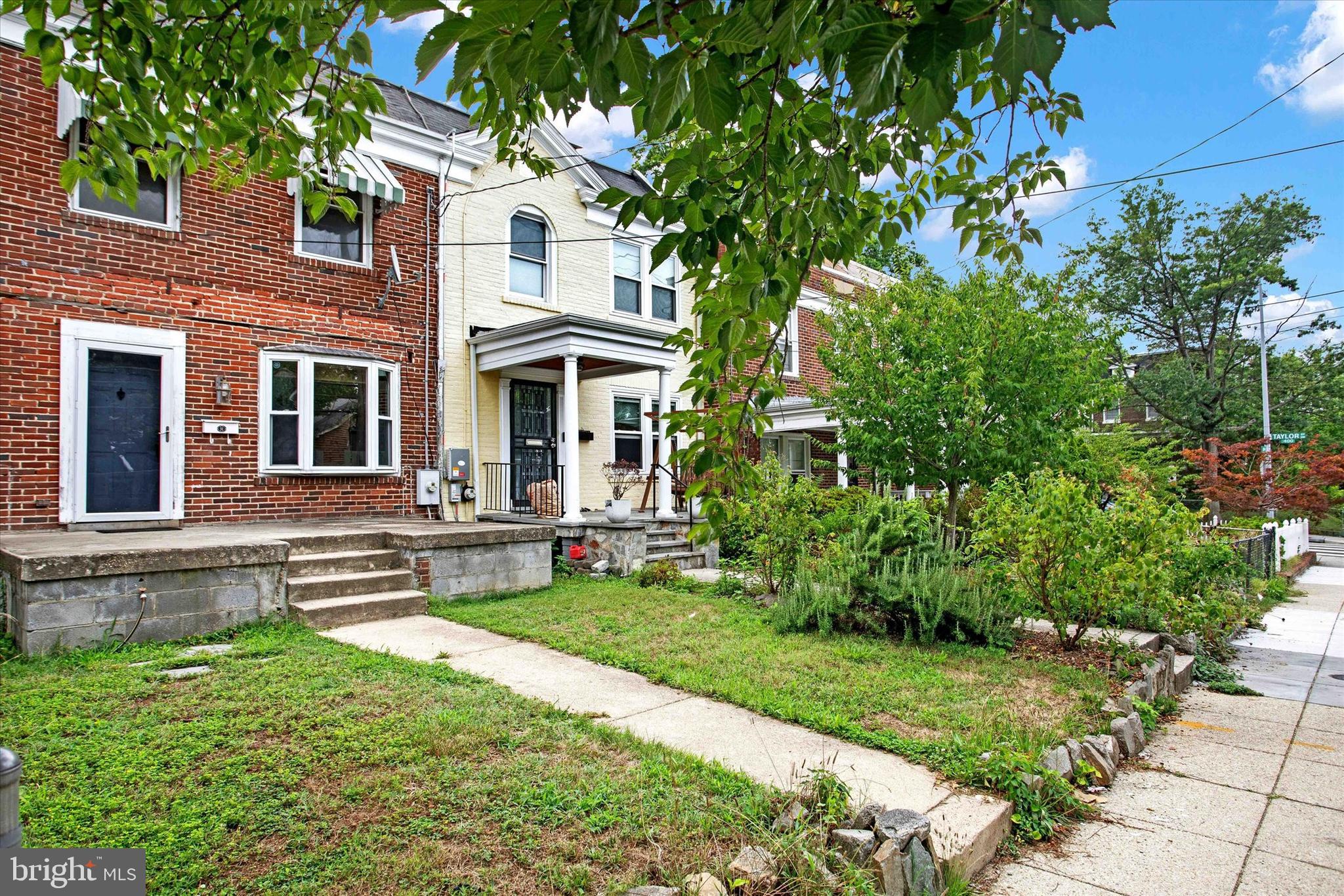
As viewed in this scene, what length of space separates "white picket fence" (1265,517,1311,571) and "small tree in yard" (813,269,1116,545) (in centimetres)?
606

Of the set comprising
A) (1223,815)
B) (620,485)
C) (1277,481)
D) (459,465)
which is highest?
(459,465)

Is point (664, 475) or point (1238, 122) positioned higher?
point (1238, 122)

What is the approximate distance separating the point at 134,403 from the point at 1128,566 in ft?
32.8

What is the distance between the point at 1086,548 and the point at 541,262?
9.57m

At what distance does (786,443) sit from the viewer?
1770 cm

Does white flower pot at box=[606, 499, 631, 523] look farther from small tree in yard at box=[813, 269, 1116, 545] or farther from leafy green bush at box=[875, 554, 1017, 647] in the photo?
leafy green bush at box=[875, 554, 1017, 647]

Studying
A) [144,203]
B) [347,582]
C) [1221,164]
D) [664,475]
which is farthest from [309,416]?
[1221,164]

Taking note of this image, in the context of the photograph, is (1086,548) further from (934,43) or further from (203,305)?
(203,305)

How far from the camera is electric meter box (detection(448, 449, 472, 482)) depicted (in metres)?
10.9

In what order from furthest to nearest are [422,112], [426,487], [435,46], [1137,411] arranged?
[1137,411] → [422,112] → [426,487] → [435,46]

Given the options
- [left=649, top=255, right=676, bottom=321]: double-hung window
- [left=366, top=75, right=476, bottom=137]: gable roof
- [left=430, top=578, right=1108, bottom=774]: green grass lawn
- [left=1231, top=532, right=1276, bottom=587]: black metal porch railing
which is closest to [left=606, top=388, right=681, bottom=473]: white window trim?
[left=649, top=255, right=676, bottom=321]: double-hung window

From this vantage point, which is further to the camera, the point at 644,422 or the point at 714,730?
the point at 644,422

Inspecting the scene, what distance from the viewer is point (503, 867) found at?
257 centimetres

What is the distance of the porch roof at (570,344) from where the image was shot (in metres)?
10.2
